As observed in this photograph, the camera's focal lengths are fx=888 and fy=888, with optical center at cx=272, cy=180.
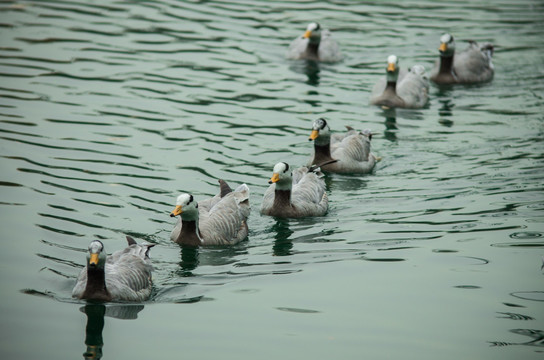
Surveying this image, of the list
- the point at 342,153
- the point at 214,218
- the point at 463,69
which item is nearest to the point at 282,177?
the point at 214,218

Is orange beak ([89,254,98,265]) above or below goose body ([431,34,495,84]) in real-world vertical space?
below

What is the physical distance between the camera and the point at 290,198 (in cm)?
1577

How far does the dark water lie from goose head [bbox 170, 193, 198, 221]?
2.08 feet

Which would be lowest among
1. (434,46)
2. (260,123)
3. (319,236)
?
(319,236)

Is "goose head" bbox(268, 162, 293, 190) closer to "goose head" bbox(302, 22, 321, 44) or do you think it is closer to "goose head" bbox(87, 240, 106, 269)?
"goose head" bbox(87, 240, 106, 269)

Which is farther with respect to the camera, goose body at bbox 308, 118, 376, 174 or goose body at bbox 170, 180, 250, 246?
goose body at bbox 308, 118, 376, 174

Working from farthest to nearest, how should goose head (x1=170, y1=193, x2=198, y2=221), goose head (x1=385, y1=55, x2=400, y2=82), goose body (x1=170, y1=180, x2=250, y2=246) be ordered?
1. goose head (x1=385, y1=55, x2=400, y2=82)
2. goose body (x1=170, y1=180, x2=250, y2=246)
3. goose head (x1=170, y1=193, x2=198, y2=221)

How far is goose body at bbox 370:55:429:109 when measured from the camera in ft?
71.4

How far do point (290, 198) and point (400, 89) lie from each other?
301 inches

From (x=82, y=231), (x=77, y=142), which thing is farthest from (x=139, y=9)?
(x=82, y=231)

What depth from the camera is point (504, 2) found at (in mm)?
31594

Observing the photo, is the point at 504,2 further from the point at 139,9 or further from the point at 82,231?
the point at 82,231

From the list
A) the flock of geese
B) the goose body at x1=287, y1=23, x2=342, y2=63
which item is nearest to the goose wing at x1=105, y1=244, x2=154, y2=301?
the flock of geese

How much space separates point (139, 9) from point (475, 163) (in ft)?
45.7
